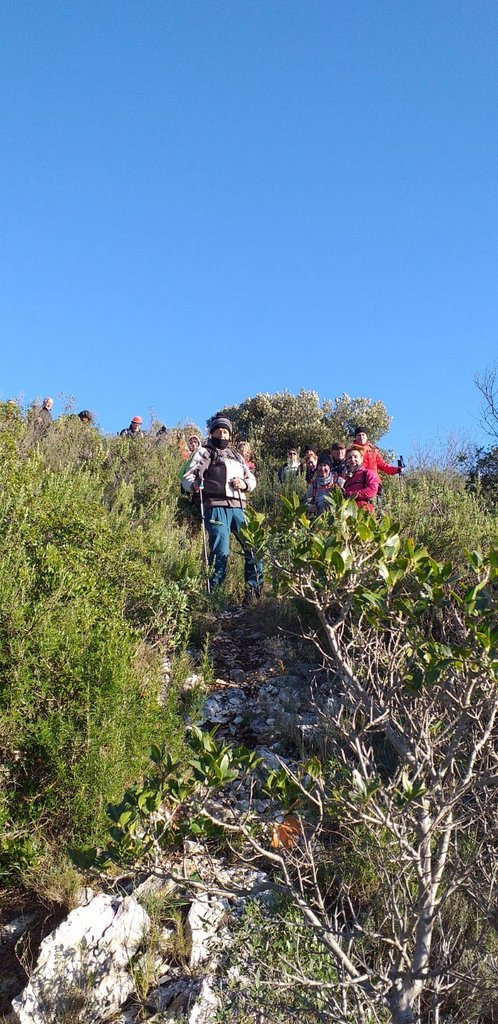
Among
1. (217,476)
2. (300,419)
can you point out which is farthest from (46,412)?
(300,419)

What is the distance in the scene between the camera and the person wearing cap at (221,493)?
7316 millimetres

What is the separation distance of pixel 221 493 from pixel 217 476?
0.72ft

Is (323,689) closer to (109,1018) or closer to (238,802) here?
(238,802)

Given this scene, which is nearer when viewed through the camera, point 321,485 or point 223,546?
point 223,546

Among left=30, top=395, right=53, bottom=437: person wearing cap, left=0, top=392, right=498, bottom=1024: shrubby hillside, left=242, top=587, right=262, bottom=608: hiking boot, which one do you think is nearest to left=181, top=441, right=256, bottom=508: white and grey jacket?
left=0, top=392, right=498, bottom=1024: shrubby hillside

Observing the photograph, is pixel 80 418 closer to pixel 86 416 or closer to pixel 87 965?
pixel 86 416

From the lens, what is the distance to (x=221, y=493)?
7.42m

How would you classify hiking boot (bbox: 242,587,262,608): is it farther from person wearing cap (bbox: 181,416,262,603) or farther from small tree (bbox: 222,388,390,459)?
small tree (bbox: 222,388,390,459)

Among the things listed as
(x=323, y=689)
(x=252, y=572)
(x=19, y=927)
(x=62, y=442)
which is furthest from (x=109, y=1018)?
(x=62, y=442)

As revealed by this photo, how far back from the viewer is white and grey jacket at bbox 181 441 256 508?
743cm

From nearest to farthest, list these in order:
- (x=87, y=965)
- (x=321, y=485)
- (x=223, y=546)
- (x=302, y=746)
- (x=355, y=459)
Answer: (x=87, y=965), (x=302, y=746), (x=223, y=546), (x=355, y=459), (x=321, y=485)

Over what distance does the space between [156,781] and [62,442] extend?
8.06 meters

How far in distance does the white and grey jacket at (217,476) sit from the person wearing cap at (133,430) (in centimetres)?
446

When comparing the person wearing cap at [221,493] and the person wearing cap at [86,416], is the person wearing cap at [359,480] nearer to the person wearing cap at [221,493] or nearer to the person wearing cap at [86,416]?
the person wearing cap at [221,493]
